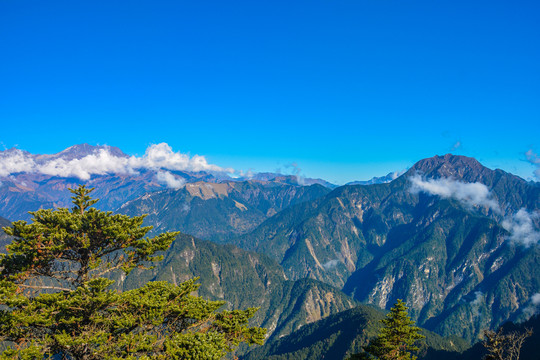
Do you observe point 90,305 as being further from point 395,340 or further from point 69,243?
point 395,340

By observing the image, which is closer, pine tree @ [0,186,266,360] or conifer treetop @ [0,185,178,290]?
pine tree @ [0,186,266,360]

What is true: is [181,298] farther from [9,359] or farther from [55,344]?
[9,359]

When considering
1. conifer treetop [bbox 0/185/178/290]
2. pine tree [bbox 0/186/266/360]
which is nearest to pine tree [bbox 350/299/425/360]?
pine tree [bbox 0/186/266/360]

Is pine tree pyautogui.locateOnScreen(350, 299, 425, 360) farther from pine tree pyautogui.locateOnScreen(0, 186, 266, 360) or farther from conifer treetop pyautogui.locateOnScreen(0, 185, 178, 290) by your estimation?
conifer treetop pyautogui.locateOnScreen(0, 185, 178, 290)

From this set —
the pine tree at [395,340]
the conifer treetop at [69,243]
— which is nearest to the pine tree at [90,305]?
the conifer treetop at [69,243]

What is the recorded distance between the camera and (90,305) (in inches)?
916

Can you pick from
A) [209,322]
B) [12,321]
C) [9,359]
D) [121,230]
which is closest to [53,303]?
[12,321]

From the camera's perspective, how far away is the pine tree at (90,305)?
22.4 meters

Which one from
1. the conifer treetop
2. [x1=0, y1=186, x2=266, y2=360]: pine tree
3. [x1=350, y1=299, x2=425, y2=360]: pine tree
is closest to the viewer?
[x1=0, y1=186, x2=266, y2=360]: pine tree

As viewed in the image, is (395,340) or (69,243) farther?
(395,340)

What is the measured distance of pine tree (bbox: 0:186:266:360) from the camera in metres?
22.4

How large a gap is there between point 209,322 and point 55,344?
11830 mm

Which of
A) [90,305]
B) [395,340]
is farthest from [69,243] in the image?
[395,340]

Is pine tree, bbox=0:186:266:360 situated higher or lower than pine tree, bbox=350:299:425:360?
higher
